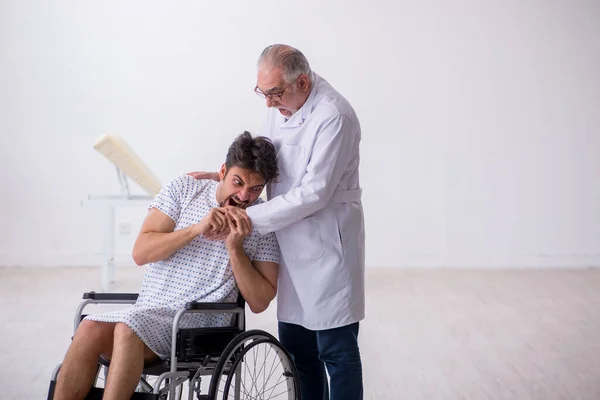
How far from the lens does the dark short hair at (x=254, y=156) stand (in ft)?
7.55

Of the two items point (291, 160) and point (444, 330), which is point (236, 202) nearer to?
point (291, 160)

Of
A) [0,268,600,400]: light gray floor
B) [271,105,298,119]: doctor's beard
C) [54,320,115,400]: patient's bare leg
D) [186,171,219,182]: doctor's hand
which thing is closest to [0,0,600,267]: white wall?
[0,268,600,400]: light gray floor

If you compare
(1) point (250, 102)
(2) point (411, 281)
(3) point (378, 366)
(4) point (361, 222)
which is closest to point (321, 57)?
(1) point (250, 102)

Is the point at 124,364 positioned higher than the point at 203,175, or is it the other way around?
the point at 203,175

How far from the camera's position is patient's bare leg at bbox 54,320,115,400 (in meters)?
2.04

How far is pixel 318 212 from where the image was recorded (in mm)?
2379

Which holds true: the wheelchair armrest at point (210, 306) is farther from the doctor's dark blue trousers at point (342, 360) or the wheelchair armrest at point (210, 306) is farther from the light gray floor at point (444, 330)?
the light gray floor at point (444, 330)

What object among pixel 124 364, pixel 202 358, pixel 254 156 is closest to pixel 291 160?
pixel 254 156

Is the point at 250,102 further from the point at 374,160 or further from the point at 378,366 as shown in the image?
the point at 378,366

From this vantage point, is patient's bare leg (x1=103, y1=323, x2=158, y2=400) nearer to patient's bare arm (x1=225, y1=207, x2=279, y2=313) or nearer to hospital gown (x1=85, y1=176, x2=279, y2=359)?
hospital gown (x1=85, y1=176, x2=279, y2=359)

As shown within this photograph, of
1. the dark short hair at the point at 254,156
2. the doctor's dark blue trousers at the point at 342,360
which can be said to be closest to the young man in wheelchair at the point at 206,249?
the dark short hair at the point at 254,156

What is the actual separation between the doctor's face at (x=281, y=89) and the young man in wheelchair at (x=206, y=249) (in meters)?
0.12

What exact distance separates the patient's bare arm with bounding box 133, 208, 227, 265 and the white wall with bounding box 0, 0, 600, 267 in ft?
12.2

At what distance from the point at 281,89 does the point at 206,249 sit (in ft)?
1.61
